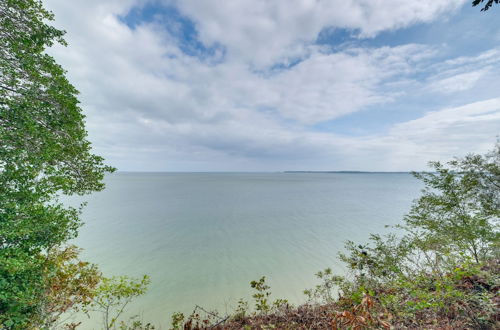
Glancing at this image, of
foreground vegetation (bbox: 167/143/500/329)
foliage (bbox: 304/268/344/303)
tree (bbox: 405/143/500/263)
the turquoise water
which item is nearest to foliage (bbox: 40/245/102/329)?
foreground vegetation (bbox: 167/143/500/329)

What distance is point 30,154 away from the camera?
5.40 meters

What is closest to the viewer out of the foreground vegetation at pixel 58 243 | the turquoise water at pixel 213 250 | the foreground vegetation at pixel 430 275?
the foreground vegetation at pixel 430 275

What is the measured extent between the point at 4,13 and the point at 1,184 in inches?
209

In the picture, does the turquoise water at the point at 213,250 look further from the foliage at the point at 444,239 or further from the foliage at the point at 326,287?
the foliage at the point at 444,239

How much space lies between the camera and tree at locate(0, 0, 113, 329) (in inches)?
193

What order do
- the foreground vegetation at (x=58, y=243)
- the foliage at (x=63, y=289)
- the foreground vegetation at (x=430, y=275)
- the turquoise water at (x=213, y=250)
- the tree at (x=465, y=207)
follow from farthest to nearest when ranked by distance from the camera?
the turquoise water at (x=213, y=250) → the tree at (x=465, y=207) → the foliage at (x=63, y=289) → the foreground vegetation at (x=58, y=243) → the foreground vegetation at (x=430, y=275)

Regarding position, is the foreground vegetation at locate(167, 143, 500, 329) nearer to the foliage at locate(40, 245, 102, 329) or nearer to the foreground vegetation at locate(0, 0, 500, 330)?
the foreground vegetation at locate(0, 0, 500, 330)

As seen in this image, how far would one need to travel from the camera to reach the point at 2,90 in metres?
5.36

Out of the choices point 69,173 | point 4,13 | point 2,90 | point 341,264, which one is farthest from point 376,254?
point 4,13

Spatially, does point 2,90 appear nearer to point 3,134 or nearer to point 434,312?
point 3,134

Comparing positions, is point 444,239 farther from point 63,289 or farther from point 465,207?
point 63,289

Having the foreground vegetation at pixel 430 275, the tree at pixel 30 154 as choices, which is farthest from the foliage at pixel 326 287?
the tree at pixel 30 154

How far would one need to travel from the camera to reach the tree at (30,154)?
16.1 feet

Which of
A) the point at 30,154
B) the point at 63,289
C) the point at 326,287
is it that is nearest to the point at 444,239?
the point at 326,287
